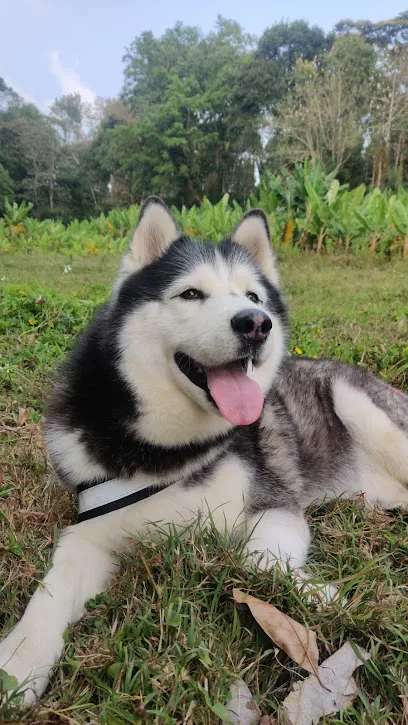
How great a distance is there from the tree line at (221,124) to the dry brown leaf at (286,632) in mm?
22514

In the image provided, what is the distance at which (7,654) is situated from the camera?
1.43 meters

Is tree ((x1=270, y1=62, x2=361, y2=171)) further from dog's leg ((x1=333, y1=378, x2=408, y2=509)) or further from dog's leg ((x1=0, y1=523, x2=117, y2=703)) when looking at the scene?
dog's leg ((x1=0, y1=523, x2=117, y2=703))

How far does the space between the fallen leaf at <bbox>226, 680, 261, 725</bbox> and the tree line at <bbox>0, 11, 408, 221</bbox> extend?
22.7 meters

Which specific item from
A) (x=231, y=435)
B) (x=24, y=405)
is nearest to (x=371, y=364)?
(x=231, y=435)

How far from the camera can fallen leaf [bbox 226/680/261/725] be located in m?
1.28

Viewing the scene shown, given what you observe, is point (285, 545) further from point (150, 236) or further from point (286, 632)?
point (150, 236)

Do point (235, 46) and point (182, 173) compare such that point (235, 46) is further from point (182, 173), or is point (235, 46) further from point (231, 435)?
point (231, 435)

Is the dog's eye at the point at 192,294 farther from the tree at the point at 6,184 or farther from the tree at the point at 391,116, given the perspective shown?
the tree at the point at 391,116

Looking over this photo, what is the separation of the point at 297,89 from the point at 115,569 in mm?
34288

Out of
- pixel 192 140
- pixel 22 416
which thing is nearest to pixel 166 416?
pixel 22 416

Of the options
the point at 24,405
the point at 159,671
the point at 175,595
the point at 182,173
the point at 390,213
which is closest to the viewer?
the point at 159,671

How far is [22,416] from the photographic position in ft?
9.84

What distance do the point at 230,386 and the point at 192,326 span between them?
255mm

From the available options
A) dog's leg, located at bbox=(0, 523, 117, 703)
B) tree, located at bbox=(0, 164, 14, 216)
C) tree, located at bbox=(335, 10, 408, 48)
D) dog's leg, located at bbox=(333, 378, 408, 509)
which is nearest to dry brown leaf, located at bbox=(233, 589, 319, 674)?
dog's leg, located at bbox=(0, 523, 117, 703)
